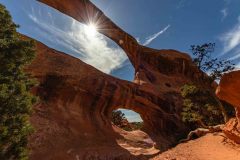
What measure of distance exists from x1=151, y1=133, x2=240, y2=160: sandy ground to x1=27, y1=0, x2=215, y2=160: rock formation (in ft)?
16.9

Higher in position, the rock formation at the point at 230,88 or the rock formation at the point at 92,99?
the rock formation at the point at 92,99

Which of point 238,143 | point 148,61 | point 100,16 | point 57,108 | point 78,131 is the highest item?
point 100,16

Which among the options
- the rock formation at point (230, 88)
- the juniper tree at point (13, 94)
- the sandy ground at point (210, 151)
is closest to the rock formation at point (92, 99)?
the sandy ground at point (210, 151)

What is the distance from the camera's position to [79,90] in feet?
88.2

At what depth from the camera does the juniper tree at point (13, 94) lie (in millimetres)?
12172

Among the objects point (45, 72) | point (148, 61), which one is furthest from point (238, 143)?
point (148, 61)

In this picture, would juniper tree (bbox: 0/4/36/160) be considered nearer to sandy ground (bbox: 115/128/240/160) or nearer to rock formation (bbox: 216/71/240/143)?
rock formation (bbox: 216/71/240/143)

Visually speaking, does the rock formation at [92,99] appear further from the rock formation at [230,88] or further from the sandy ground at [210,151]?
the rock formation at [230,88]

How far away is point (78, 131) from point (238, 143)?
43.1 ft

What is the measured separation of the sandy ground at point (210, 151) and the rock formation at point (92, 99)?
5.15 m

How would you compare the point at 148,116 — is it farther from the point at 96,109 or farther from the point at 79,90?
the point at 79,90

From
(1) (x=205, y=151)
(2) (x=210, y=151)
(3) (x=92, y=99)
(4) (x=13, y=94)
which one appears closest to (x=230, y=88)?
(4) (x=13, y=94)

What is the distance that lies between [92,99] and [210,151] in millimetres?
13441

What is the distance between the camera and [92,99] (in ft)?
92.2
